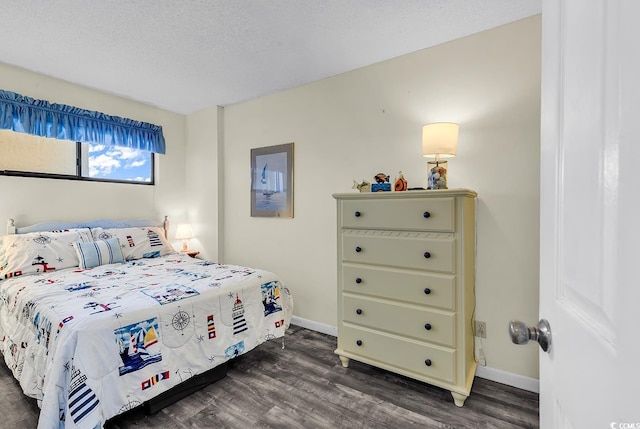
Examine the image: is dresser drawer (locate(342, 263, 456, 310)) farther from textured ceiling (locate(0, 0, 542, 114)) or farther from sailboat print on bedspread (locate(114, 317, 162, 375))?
textured ceiling (locate(0, 0, 542, 114))

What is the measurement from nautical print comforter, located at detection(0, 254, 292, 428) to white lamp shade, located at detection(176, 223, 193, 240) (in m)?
1.19

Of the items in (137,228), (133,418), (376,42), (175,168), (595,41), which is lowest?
(133,418)

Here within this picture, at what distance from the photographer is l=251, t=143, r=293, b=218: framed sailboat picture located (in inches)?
127

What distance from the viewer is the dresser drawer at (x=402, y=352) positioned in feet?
6.19

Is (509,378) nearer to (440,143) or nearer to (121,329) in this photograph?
(440,143)

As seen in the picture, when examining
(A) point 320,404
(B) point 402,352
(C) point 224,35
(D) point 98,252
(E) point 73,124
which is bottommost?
(A) point 320,404

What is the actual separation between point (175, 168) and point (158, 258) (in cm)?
140

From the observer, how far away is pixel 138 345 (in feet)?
5.46

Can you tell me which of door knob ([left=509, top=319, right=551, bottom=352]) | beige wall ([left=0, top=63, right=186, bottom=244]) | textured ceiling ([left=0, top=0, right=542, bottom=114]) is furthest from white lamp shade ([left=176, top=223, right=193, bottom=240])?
door knob ([left=509, top=319, right=551, bottom=352])

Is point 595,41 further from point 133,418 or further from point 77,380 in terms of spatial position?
point 133,418

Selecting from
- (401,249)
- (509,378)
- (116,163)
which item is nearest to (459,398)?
(509,378)

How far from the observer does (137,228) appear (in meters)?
3.32

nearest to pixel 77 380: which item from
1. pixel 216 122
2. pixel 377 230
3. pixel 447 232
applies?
pixel 377 230

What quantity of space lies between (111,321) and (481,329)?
7.74ft
